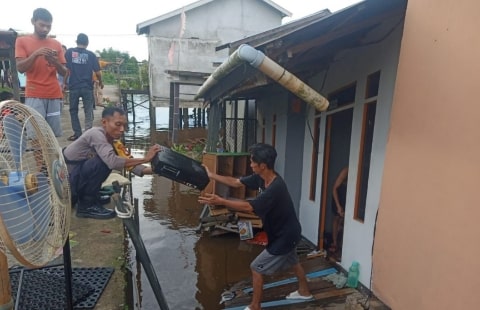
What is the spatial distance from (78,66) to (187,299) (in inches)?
173

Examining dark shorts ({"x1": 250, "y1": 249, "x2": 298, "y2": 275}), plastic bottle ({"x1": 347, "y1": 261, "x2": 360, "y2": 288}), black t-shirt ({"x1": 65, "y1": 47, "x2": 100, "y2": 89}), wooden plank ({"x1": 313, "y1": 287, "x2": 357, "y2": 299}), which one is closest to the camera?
dark shorts ({"x1": 250, "y1": 249, "x2": 298, "y2": 275})

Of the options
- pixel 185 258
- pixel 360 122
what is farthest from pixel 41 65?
pixel 360 122

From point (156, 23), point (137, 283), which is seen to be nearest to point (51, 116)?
point (137, 283)

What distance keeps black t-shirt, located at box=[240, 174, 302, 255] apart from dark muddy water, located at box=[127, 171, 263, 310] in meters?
1.34

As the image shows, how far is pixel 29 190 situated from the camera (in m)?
1.42

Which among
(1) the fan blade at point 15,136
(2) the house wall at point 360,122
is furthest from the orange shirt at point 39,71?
(2) the house wall at point 360,122

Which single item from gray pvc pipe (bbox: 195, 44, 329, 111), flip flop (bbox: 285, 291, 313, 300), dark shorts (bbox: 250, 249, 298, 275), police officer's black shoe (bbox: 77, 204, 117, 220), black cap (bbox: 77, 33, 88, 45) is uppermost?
black cap (bbox: 77, 33, 88, 45)

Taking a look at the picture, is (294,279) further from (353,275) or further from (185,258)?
(185,258)

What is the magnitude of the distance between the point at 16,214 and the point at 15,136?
0.34 meters

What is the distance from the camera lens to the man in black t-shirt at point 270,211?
350 cm

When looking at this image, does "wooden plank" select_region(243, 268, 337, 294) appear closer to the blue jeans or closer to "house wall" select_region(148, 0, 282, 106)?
the blue jeans

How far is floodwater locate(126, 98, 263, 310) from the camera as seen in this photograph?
15.1ft

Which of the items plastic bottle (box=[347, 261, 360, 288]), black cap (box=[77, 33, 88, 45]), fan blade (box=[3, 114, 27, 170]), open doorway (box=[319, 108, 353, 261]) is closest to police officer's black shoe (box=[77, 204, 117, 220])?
fan blade (box=[3, 114, 27, 170])

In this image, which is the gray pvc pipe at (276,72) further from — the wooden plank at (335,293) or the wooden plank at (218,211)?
the wooden plank at (218,211)
